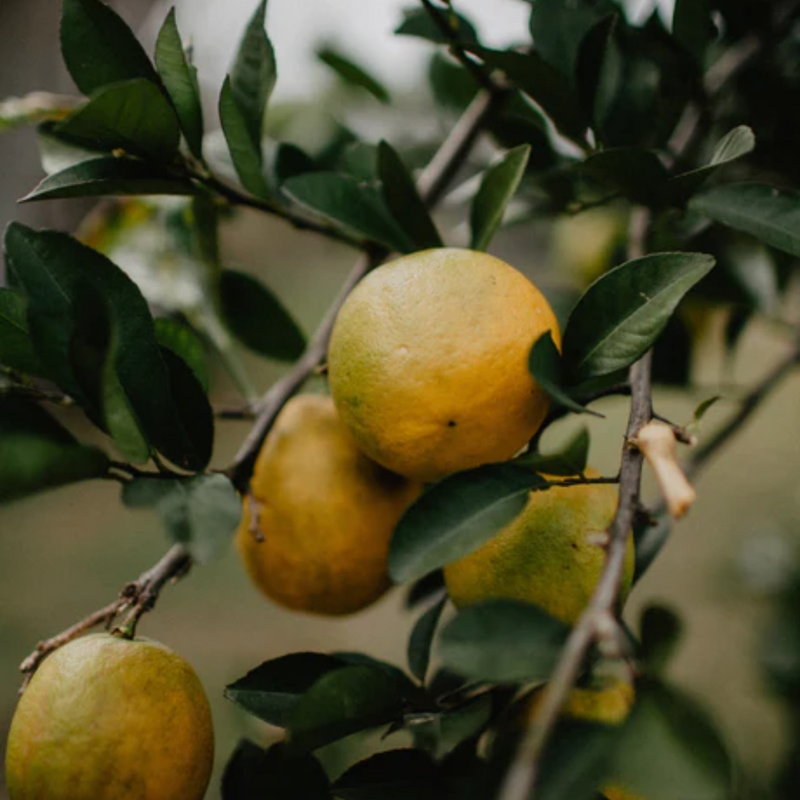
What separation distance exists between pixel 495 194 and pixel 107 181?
0.29 m

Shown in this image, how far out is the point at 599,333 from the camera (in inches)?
19.8

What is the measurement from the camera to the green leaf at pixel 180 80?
1.77 ft

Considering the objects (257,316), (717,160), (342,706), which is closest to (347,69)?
(257,316)

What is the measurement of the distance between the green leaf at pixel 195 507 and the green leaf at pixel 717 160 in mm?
368

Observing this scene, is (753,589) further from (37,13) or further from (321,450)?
(37,13)

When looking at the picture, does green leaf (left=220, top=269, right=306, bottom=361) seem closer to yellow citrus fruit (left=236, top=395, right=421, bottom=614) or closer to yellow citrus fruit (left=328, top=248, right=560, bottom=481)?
yellow citrus fruit (left=236, top=395, right=421, bottom=614)

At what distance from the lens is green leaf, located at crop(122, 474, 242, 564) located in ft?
1.36

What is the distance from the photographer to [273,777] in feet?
1.76

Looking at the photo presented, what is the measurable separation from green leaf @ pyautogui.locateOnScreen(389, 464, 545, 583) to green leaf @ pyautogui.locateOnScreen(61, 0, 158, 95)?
0.36 m

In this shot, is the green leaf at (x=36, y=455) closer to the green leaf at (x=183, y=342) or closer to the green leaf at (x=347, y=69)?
the green leaf at (x=183, y=342)

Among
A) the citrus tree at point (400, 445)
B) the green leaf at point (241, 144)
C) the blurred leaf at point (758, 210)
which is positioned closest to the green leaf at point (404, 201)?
the citrus tree at point (400, 445)

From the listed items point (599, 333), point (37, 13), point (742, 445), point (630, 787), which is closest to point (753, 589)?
point (742, 445)

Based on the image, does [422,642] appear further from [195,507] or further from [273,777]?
[195,507]

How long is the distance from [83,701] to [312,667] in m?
0.15
